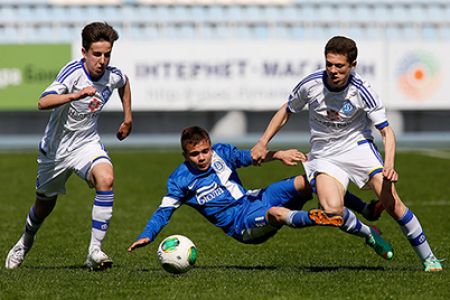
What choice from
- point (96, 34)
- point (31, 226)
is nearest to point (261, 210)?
point (96, 34)

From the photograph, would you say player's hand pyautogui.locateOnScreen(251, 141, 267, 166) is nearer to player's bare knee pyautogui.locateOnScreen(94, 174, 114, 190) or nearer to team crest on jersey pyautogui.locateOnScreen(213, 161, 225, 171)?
team crest on jersey pyautogui.locateOnScreen(213, 161, 225, 171)

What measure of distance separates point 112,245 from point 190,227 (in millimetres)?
1645

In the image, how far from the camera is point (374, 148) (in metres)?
7.50

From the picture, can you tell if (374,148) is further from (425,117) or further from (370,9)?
(370,9)

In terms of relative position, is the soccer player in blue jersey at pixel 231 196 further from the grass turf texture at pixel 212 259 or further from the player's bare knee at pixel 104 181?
the player's bare knee at pixel 104 181

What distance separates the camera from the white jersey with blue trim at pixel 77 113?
7.66 metres

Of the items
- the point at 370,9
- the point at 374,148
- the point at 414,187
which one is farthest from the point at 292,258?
A: the point at 370,9

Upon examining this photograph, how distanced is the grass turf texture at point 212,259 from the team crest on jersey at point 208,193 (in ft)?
1.74

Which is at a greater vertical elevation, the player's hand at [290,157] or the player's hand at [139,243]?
the player's hand at [290,157]

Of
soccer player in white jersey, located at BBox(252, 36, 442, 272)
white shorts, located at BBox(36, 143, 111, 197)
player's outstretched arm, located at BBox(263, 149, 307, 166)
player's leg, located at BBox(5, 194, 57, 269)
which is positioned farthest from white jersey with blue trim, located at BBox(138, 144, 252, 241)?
player's leg, located at BBox(5, 194, 57, 269)

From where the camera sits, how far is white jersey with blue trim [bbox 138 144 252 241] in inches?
295

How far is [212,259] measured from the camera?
853cm

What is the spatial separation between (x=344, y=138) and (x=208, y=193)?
3.57 ft

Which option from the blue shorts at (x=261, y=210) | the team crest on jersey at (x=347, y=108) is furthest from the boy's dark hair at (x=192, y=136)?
the team crest on jersey at (x=347, y=108)
